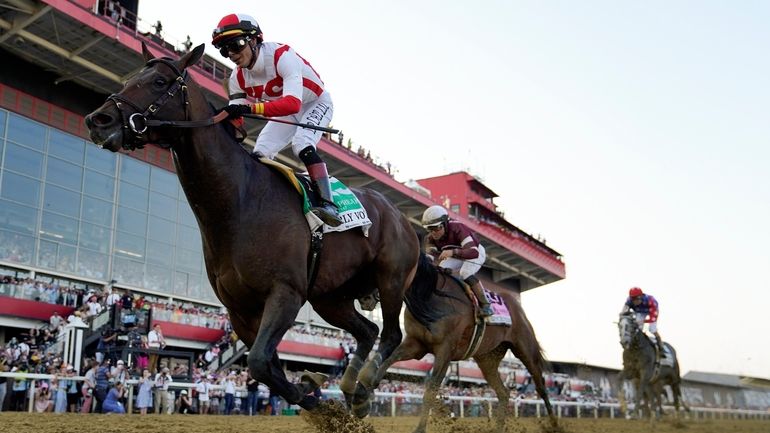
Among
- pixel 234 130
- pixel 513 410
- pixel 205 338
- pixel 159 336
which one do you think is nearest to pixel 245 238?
pixel 234 130

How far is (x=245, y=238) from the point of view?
475cm

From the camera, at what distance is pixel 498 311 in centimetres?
1034

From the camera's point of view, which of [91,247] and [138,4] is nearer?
[91,247]

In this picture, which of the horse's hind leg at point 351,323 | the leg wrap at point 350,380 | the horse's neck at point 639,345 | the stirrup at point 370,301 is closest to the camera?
the leg wrap at point 350,380

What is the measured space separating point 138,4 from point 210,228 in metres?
24.2

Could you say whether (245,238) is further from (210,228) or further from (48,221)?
(48,221)

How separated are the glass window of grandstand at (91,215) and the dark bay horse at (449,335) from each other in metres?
17.2

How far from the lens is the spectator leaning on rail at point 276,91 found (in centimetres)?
504

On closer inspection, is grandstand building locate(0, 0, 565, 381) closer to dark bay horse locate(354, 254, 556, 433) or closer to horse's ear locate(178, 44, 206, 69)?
dark bay horse locate(354, 254, 556, 433)

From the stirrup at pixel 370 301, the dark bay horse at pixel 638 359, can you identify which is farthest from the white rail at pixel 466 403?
the stirrup at pixel 370 301

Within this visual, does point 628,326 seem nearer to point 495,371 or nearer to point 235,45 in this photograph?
point 495,371

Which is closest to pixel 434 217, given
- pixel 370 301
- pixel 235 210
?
pixel 370 301

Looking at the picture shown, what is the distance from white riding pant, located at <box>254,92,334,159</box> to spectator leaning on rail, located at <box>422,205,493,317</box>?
3552 millimetres

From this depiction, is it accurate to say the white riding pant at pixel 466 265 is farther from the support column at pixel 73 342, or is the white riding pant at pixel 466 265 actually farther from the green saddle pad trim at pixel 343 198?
the support column at pixel 73 342
